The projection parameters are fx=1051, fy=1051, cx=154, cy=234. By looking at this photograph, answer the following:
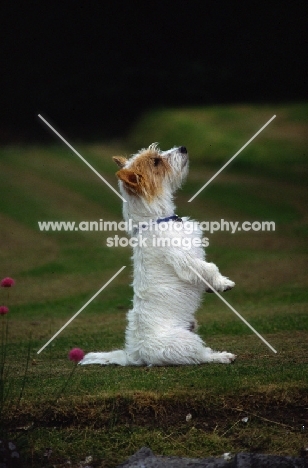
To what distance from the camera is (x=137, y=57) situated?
67.5 ft

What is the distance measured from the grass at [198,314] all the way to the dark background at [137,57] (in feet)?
1.60

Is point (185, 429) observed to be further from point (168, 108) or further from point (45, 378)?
point (168, 108)

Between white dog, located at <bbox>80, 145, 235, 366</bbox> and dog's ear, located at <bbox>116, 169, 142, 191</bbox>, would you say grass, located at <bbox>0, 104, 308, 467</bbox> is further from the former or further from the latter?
dog's ear, located at <bbox>116, 169, 142, 191</bbox>

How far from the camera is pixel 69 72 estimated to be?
21.0m

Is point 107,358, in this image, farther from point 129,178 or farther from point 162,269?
point 129,178

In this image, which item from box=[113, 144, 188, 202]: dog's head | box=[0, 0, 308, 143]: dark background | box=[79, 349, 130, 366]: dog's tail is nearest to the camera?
box=[113, 144, 188, 202]: dog's head

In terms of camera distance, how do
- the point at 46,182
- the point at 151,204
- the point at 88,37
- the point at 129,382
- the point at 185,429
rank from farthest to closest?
the point at 46,182
the point at 88,37
the point at 151,204
the point at 129,382
the point at 185,429

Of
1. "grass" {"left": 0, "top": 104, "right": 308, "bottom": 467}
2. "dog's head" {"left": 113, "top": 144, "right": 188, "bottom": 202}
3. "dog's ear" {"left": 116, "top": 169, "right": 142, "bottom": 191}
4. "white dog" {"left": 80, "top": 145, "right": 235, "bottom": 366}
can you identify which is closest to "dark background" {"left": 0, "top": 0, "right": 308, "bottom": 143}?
"grass" {"left": 0, "top": 104, "right": 308, "bottom": 467}

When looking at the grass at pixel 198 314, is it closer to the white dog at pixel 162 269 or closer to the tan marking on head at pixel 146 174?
the white dog at pixel 162 269

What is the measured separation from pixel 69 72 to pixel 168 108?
6.91 feet

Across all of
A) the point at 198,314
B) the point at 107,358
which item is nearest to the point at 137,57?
the point at 198,314

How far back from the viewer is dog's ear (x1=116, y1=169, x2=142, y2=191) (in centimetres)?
874

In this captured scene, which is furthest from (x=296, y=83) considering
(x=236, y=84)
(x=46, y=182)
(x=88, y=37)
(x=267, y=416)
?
(x=267, y=416)

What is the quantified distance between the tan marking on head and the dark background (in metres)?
11.8
